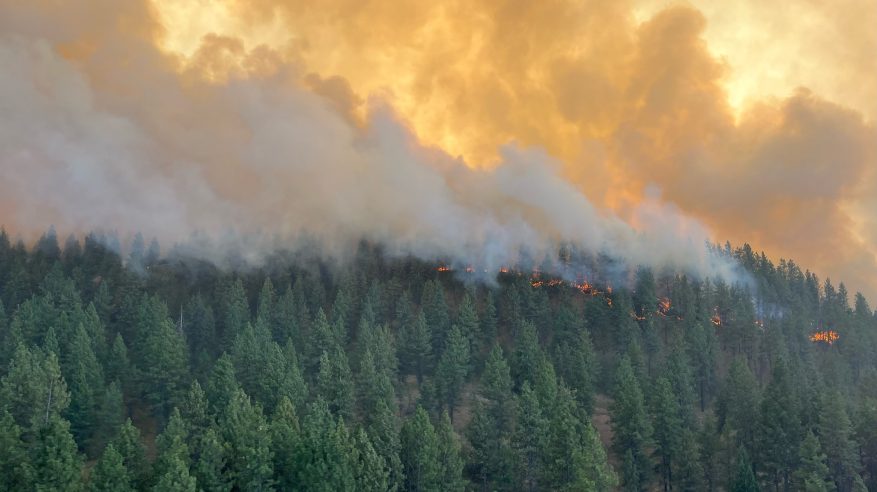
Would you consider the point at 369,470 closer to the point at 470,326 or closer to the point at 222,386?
the point at 222,386

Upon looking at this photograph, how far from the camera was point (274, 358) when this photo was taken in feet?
306

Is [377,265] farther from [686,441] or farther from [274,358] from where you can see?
[686,441]

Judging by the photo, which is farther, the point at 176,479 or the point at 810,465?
the point at 810,465

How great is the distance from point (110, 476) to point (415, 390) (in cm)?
6064

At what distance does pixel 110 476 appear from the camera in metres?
63.1

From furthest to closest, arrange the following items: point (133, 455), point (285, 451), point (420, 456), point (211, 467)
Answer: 1. point (420, 456)
2. point (285, 451)
3. point (133, 455)
4. point (211, 467)

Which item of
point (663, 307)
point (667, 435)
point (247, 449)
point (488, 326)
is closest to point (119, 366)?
point (247, 449)

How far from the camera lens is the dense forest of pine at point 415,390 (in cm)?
7056

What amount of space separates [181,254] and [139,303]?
5250 centimetres

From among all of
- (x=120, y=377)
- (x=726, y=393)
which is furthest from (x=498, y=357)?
(x=120, y=377)

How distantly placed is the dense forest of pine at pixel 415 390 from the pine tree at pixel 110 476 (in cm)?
21

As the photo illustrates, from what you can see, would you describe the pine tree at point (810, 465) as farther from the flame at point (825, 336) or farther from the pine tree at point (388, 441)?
the flame at point (825, 336)

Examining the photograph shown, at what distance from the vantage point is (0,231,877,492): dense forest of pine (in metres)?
70.6

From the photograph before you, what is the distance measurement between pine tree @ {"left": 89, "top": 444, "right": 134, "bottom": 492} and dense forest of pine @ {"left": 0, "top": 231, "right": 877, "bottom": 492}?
0.70ft
